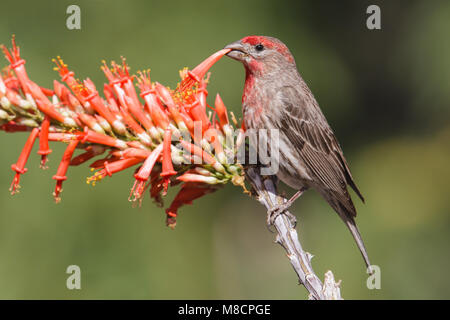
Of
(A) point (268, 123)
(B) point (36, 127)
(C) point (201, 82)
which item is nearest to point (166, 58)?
(A) point (268, 123)

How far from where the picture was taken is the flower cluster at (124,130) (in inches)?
95.0

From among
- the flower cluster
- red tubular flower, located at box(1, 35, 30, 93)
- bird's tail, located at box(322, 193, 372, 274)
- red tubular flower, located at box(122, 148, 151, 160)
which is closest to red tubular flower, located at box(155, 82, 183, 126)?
the flower cluster

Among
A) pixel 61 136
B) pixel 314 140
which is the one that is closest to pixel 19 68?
pixel 61 136

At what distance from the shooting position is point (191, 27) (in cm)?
562

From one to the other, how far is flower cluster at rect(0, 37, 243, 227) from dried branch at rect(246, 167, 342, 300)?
0.58 ft

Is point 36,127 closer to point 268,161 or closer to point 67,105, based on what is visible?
point 67,105

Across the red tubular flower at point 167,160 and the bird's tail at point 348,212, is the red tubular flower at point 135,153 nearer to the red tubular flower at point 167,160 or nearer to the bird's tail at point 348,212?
the red tubular flower at point 167,160

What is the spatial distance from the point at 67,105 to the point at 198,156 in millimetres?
682

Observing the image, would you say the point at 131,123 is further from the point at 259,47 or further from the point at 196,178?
the point at 259,47

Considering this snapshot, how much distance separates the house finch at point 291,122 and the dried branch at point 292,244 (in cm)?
46

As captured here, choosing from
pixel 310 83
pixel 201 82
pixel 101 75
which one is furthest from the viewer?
pixel 310 83

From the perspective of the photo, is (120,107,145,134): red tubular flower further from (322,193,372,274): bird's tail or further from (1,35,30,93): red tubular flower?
(322,193,372,274): bird's tail

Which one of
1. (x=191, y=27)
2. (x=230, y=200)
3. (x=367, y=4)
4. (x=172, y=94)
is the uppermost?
(x=367, y=4)

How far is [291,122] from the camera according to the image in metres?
3.51
